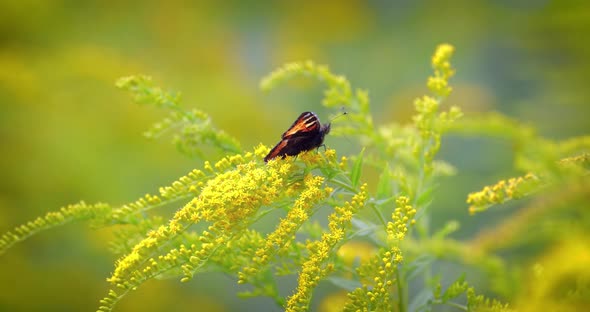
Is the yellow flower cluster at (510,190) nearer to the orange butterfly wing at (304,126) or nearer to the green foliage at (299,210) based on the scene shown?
the green foliage at (299,210)

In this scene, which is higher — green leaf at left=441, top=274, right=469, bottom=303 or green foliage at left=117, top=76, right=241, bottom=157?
green foliage at left=117, top=76, right=241, bottom=157

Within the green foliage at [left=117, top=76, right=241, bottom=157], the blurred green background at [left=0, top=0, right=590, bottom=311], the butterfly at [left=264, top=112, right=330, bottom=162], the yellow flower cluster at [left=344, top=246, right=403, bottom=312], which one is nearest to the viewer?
the yellow flower cluster at [left=344, top=246, right=403, bottom=312]

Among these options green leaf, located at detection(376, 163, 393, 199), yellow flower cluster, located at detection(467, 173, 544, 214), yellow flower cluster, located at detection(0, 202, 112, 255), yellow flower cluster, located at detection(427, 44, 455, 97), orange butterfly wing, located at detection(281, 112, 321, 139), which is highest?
yellow flower cluster, located at detection(427, 44, 455, 97)

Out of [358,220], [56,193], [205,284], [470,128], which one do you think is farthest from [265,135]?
[358,220]

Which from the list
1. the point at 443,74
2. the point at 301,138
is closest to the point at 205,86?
the point at 443,74

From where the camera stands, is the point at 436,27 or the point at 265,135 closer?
the point at 265,135

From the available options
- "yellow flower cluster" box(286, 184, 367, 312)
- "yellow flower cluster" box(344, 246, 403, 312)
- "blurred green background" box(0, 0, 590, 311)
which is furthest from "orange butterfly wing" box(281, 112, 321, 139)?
"blurred green background" box(0, 0, 590, 311)

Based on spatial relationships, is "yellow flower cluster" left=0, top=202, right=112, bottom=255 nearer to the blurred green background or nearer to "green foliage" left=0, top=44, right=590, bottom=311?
"green foliage" left=0, top=44, right=590, bottom=311

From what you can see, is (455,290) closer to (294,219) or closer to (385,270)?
(385,270)

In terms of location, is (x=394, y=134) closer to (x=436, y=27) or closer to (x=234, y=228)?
(x=234, y=228)
